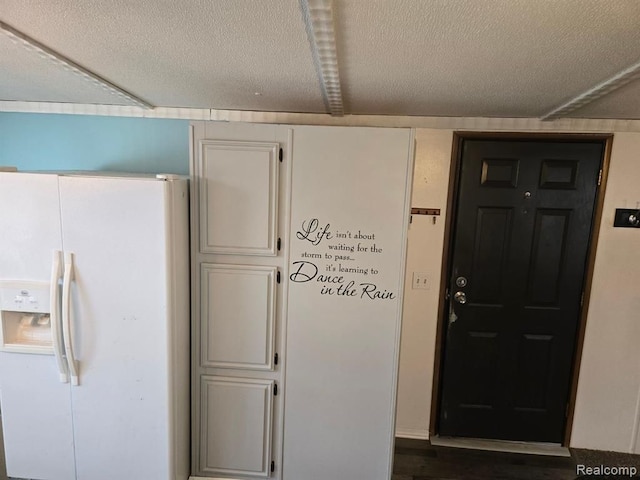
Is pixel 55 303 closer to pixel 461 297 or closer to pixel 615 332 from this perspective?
pixel 461 297

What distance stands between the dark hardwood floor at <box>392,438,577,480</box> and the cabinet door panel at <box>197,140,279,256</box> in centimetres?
168

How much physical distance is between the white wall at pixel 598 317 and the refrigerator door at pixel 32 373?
1.97 m

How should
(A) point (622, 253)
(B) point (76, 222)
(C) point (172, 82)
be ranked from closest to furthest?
(B) point (76, 222)
(C) point (172, 82)
(A) point (622, 253)

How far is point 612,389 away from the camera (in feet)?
8.06

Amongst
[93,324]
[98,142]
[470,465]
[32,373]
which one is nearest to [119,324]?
[93,324]

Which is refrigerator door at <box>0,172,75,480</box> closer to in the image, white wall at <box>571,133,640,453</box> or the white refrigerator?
the white refrigerator

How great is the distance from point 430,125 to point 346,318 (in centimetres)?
134

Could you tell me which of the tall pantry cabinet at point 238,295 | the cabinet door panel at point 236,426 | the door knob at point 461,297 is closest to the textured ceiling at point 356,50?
the tall pantry cabinet at point 238,295

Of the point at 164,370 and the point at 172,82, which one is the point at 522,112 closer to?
the point at 172,82

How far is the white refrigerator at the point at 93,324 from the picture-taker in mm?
1695

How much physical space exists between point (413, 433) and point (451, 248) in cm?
132

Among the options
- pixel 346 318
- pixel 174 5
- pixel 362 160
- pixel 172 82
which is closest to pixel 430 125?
pixel 362 160

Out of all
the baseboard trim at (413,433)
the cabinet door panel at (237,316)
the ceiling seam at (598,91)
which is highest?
the ceiling seam at (598,91)

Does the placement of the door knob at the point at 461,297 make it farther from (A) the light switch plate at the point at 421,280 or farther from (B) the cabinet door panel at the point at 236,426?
(B) the cabinet door panel at the point at 236,426
